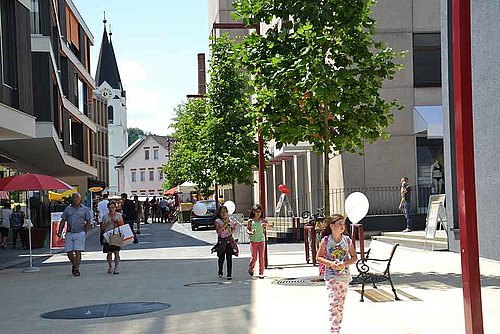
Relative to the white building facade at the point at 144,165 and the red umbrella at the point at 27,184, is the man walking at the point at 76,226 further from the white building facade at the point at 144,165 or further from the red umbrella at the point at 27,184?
the white building facade at the point at 144,165

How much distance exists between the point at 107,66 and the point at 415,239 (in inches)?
4274

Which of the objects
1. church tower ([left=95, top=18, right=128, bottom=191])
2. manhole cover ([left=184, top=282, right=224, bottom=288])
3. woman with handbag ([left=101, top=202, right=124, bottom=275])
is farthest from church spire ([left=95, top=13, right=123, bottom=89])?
manhole cover ([left=184, top=282, right=224, bottom=288])

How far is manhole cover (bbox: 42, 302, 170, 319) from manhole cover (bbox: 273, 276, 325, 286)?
307 cm

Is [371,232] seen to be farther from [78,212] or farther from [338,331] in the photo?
[338,331]

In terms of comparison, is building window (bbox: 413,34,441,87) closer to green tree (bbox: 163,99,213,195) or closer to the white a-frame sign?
the white a-frame sign

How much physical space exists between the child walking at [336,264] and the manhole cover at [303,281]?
5822mm

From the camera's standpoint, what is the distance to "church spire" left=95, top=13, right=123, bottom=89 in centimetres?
12519

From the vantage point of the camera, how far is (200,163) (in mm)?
42500

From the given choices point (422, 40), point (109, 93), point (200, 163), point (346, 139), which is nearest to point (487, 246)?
point (346, 139)

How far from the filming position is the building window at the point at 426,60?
94.2 ft

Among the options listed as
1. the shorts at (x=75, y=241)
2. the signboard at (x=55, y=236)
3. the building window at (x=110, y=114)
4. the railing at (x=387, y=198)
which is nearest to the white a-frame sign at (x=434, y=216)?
the railing at (x=387, y=198)

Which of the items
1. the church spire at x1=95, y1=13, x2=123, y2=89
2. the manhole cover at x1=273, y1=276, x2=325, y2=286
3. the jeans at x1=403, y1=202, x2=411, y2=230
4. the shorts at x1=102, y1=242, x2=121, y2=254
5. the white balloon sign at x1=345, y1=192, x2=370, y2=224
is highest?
the church spire at x1=95, y1=13, x2=123, y2=89

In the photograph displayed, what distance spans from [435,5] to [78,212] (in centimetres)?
1589

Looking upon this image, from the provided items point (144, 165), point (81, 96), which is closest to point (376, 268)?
point (81, 96)
